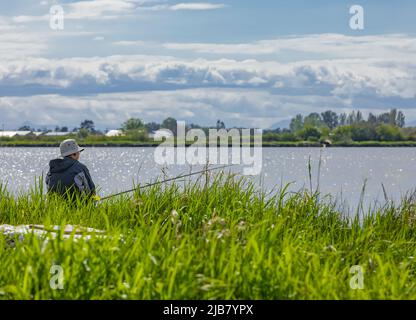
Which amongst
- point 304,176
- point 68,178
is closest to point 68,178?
point 68,178

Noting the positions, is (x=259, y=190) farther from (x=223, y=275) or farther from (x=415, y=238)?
(x=223, y=275)

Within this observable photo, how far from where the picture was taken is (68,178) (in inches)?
407

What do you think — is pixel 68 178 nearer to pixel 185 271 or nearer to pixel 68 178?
pixel 68 178

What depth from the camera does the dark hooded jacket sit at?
10.3m

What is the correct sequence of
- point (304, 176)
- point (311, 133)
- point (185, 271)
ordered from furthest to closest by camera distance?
1. point (311, 133)
2. point (304, 176)
3. point (185, 271)

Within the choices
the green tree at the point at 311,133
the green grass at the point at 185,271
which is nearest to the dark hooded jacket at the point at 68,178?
the green grass at the point at 185,271

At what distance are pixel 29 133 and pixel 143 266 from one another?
150 meters

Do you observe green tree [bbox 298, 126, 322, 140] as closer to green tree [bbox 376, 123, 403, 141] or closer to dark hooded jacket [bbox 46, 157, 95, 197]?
green tree [bbox 376, 123, 403, 141]

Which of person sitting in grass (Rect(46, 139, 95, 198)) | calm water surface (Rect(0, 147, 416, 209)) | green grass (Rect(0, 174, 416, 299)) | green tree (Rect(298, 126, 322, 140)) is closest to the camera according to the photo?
green grass (Rect(0, 174, 416, 299))

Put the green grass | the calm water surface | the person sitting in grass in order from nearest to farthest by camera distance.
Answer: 1. the green grass
2. the person sitting in grass
3. the calm water surface

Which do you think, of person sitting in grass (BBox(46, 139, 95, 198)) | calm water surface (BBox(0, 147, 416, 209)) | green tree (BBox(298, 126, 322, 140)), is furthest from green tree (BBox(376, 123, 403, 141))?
person sitting in grass (BBox(46, 139, 95, 198))

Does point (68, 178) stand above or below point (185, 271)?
above

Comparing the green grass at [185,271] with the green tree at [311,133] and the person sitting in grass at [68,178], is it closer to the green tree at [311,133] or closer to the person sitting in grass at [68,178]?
the person sitting in grass at [68,178]
